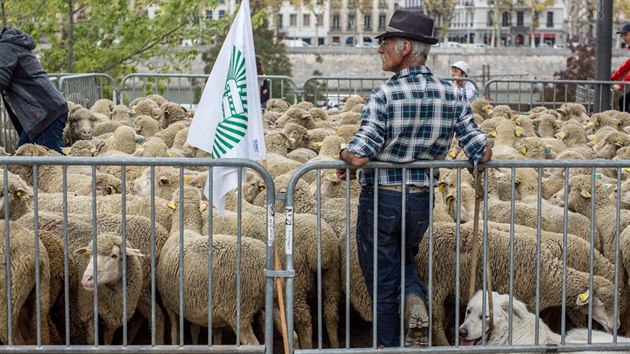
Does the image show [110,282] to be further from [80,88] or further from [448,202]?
[80,88]

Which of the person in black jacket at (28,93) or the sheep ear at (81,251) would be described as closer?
the sheep ear at (81,251)

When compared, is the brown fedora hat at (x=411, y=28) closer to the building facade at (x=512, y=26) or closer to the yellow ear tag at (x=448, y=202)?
the yellow ear tag at (x=448, y=202)

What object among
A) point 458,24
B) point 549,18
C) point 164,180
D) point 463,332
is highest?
point 549,18

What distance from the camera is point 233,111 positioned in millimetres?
6496

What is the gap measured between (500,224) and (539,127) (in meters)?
6.72

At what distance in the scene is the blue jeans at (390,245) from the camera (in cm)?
634

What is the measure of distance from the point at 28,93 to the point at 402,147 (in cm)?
532

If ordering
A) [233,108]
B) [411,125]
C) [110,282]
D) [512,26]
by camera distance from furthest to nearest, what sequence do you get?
[512,26] → [110,282] → [233,108] → [411,125]

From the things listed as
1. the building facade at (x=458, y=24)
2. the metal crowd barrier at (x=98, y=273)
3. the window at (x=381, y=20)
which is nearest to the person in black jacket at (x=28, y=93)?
the metal crowd barrier at (x=98, y=273)

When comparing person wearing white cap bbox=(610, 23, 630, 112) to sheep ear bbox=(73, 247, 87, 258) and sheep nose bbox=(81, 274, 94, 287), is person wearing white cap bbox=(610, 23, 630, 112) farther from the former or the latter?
sheep nose bbox=(81, 274, 94, 287)

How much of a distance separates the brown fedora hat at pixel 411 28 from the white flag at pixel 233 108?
0.79 meters

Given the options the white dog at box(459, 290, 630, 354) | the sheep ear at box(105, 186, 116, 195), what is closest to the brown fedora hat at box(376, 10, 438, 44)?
the white dog at box(459, 290, 630, 354)

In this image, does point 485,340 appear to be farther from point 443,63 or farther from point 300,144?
point 443,63

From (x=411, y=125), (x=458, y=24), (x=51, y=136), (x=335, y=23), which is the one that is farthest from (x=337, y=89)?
(x=458, y=24)
